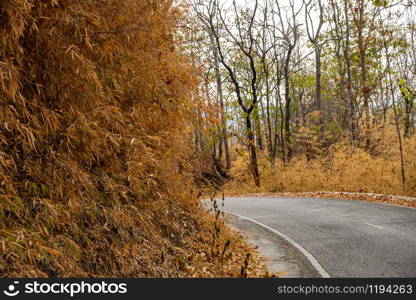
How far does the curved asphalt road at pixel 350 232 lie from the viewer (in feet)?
19.8

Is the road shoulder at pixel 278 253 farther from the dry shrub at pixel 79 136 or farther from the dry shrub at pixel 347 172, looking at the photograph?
the dry shrub at pixel 347 172

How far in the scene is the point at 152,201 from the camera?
6.28 meters

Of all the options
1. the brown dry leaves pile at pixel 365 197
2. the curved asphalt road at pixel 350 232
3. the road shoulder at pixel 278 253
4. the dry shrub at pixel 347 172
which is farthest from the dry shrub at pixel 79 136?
the dry shrub at pixel 347 172

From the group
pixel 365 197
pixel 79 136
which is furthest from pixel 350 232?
pixel 79 136

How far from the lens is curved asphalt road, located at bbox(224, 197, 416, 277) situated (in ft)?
19.8

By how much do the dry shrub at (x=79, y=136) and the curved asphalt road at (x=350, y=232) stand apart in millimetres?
2419

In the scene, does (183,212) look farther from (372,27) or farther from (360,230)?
(372,27)

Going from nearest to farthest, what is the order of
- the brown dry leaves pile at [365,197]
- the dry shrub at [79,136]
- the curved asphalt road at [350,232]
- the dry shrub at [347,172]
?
1. the dry shrub at [79,136]
2. the curved asphalt road at [350,232]
3. the brown dry leaves pile at [365,197]
4. the dry shrub at [347,172]

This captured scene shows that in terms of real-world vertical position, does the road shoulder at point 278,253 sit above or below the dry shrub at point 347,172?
below

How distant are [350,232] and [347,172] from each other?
920cm

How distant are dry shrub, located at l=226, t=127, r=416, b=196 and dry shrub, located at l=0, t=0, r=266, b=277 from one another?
1150 centimetres

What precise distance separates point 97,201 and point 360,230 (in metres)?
6.39

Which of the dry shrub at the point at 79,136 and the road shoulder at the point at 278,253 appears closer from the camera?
the dry shrub at the point at 79,136

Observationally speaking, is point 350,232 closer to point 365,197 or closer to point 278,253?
point 278,253
